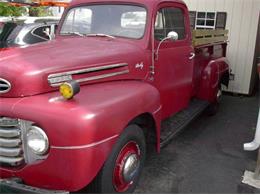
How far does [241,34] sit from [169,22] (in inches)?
157

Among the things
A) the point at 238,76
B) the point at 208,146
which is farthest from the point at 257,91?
the point at 208,146

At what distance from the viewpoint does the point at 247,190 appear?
11.9 ft

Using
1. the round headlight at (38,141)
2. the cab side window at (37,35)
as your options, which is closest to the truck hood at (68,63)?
the round headlight at (38,141)

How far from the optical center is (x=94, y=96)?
278 cm

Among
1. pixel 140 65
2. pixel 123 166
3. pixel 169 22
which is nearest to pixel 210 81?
pixel 169 22

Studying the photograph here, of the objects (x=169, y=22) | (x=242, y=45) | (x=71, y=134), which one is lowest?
(x=242, y=45)

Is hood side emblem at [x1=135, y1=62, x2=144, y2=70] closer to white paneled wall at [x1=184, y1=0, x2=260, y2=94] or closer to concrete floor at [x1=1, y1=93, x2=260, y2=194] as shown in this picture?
concrete floor at [x1=1, y1=93, x2=260, y2=194]

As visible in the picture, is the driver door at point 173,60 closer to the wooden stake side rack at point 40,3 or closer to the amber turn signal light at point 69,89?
the amber turn signal light at point 69,89

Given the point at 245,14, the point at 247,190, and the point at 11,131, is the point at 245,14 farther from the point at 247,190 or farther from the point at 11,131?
the point at 11,131

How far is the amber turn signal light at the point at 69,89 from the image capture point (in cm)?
255

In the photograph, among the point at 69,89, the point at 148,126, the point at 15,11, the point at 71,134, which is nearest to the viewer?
the point at 71,134

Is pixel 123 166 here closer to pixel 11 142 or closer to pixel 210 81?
pixel 11 142

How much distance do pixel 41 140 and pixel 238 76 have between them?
6.43m

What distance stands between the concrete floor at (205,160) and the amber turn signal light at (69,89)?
1.53 metres
